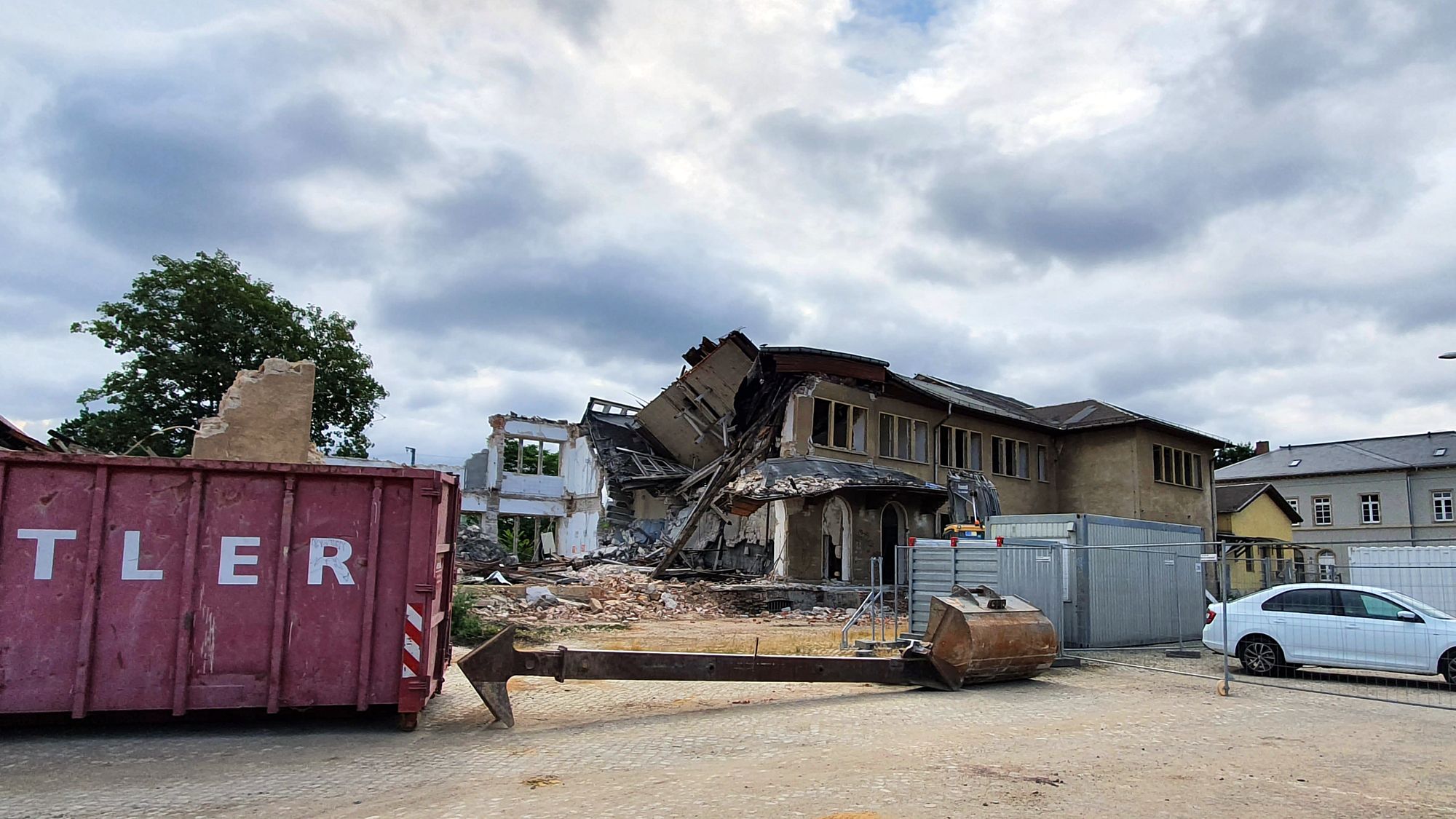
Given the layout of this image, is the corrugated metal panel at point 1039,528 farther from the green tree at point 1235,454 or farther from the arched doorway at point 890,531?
the green tree at point 1235,454

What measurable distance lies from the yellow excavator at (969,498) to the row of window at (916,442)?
65cm

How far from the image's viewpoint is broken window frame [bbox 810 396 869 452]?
25906 millimetres

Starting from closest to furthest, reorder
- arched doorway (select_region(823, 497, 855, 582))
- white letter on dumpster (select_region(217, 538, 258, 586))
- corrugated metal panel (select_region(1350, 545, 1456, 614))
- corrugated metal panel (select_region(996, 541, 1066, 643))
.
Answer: white letter on dumpster (select_region(217, 538, 258, 586)) < corrugated metal panel (select_region(996, 541, 1066, 643)) < corrugated metal panel (select_region(1350, 545, 1456, 614)) < arched doorway (select_region(823, 497, 855, 582))

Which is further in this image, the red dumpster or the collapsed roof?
the collapsed roof

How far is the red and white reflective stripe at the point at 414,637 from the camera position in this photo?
24.9ft

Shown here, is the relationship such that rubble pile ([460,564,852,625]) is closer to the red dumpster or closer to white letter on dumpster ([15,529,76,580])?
the red dumpster

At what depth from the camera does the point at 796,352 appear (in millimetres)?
25203

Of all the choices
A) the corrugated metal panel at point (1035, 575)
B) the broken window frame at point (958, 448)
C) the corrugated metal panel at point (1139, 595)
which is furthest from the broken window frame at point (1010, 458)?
the corrugated metal panel at point (1035, 575)

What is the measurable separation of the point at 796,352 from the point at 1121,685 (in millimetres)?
15015

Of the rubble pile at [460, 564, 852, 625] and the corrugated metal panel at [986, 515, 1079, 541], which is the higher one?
the corrugated metal panel at [986, 515, 1079, 541]

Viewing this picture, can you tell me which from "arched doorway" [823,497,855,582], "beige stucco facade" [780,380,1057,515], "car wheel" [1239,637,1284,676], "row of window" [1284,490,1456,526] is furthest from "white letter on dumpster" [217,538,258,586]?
"row of window" [1284,490,1456,526]

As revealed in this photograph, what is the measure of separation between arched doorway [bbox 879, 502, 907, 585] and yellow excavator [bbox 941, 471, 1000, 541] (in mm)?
1317

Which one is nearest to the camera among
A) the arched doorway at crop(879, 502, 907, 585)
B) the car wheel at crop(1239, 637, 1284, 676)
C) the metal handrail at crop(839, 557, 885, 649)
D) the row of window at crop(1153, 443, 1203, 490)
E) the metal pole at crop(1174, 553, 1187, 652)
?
the car wheel at crop(1239, 637, 1284, 676)

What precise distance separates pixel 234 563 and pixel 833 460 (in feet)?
62.2
